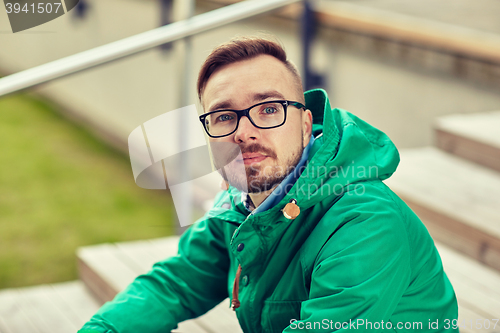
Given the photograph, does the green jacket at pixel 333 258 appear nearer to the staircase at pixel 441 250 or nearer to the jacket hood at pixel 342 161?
the jacket hood at pixel 342 161

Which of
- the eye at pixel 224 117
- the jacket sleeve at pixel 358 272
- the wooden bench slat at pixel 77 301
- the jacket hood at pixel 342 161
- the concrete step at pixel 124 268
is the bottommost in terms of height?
the wooden bench slat at pixel 77 301

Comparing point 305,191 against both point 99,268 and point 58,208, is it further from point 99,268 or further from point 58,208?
point 58,208

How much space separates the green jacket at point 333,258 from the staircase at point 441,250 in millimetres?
382

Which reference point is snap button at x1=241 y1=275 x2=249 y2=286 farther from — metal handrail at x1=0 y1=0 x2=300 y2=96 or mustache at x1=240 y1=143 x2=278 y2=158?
metal handrail at x1=0 y1=0 x2=300 y2=96

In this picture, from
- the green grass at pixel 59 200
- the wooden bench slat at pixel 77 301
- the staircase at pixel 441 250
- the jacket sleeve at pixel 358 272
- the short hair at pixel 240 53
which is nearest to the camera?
the jacket sleeve at pixel 358 272

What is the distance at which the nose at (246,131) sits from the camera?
102 centimetres

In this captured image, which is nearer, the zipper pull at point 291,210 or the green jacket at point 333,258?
the green jacket at point 333,258

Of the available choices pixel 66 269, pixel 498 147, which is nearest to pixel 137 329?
pixel 498 147

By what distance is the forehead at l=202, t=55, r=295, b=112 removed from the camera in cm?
104

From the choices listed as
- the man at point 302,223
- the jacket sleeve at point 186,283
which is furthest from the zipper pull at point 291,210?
the jacket sleeve at point 186,283

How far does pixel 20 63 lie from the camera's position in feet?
7.97

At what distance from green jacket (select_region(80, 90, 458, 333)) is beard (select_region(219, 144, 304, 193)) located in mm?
64

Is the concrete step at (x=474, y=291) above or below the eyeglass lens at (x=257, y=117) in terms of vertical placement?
below

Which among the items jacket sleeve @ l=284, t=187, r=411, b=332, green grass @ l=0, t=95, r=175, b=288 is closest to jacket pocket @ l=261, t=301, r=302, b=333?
Result: jacket sleeve @ l=284, t=187, r=411, b=332
